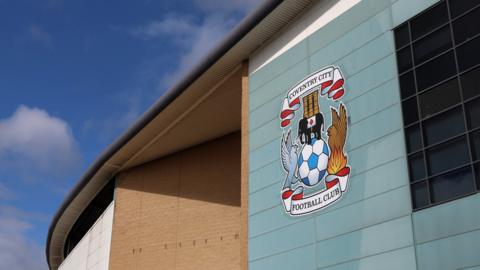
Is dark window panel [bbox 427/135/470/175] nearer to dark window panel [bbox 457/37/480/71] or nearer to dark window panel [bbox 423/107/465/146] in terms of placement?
dark window panel [bbox 423/107/465/146]

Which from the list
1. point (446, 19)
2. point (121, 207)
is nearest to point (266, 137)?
point (446, 19)

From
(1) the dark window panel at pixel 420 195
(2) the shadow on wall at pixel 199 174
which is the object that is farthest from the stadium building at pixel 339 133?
(2) the shadow on wall at pixel 199 174

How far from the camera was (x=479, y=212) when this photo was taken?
1327 cm

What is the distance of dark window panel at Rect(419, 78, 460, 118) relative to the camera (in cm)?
1473

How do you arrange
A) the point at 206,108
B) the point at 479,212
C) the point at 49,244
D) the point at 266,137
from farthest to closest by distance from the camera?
the point at 49,244, the point at 206,108, the point at 266,137, the point at 479,212

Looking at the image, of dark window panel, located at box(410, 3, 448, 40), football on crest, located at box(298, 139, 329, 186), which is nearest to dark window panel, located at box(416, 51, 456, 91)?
dark window panel, located at box(410, 3, 448, 40)

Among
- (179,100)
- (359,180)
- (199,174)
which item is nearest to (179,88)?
(179,100)

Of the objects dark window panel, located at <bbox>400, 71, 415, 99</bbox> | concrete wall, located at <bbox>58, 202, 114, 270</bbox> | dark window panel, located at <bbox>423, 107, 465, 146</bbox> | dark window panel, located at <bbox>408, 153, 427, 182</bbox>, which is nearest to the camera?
dark window panel, located at <bbox>423, 107, 465, 146</bbox>

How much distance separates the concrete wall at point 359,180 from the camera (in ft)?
46.6

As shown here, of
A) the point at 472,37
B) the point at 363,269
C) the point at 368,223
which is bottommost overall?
the point at 363,269

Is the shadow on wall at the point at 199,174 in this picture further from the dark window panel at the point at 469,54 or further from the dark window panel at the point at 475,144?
the dark window panel at the point at 475,144

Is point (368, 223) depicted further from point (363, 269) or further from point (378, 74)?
point (378, 74)

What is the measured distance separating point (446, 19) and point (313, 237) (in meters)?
6.56

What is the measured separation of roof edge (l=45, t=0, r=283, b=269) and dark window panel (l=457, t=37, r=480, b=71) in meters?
7.09
